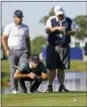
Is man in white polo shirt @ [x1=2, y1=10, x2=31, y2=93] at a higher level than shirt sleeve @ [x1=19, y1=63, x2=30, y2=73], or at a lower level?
higher

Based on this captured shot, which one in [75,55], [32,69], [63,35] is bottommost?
[75,55]

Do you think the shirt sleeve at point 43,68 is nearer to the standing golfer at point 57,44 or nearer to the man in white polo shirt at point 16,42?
the standing golfer at point 57,44

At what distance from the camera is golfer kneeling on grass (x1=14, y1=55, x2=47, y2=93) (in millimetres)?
11891

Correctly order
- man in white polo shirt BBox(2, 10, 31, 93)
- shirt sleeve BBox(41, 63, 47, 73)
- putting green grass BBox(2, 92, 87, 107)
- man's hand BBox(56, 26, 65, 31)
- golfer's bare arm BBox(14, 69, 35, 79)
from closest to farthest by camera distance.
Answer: putting green grass BBox(2, 92, 87, 107) → golfer's bare arm BBox(14, 69, 35, 79) → man in white polo shirt BBox(2, 10, 31, 93) → man's hand BBox(56, 26, 65, 31) → shirt sleeve BBox(41, 63, 47, 73)

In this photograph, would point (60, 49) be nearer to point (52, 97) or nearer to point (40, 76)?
point (40, 76)

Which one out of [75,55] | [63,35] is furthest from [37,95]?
[75,55]

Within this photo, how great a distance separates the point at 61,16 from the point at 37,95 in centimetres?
231

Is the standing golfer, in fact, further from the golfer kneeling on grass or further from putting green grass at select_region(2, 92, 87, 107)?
putting green grass at select_region(2, 92, 87, 107)

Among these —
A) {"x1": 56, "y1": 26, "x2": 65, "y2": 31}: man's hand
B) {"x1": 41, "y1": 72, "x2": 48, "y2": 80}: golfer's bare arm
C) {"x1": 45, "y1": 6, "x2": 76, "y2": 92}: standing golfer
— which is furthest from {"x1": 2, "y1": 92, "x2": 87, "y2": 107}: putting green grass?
{"x1": 56, "y1": 26, "x2": 65, "y2": 31}: man's hand

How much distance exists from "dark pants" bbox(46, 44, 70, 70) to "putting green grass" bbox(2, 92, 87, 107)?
1.48m

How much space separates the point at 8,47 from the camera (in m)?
12.1

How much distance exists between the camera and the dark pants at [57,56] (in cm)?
1230

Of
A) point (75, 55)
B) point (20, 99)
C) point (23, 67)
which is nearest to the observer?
point (20, 99)

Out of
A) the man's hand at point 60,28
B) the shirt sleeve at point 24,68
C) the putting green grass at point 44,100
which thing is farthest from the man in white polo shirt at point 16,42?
the putting green grass at point 44,100
